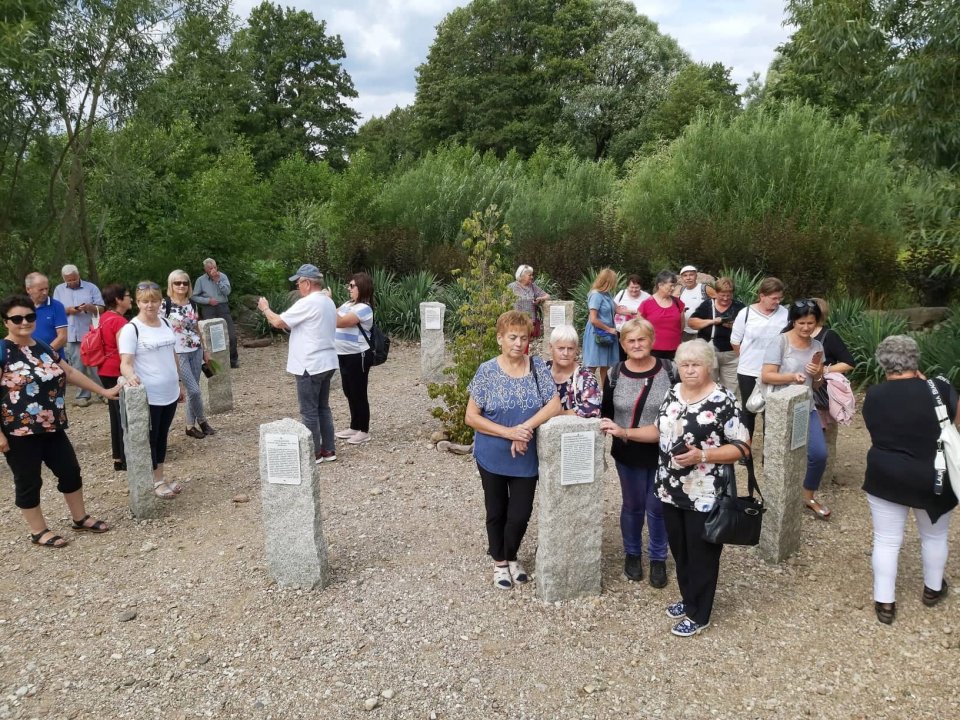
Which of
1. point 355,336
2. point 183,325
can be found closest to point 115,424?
point 183,325

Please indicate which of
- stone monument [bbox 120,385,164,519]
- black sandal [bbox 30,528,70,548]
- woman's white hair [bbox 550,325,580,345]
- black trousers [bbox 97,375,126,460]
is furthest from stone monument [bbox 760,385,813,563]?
black trousers [bbox 97,375,126,460]

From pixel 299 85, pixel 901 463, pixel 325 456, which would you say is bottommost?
pixel 325 456

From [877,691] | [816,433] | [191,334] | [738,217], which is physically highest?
[738,217]

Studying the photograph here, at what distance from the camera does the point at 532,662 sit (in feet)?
12.5

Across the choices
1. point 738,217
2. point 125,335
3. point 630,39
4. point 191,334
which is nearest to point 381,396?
point 191,334

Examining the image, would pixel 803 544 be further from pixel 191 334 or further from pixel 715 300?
pixel 191 334

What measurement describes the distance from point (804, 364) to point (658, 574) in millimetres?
1905

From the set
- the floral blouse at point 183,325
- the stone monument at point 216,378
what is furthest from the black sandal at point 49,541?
the stone monument at point 216,378

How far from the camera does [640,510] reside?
14.5 ft

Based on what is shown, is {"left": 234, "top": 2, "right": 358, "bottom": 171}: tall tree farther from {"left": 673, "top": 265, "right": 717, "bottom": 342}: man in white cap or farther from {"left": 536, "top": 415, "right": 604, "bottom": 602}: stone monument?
{"left": 536, "top": 415, "right": 604, "bottom": 602}: stone monument

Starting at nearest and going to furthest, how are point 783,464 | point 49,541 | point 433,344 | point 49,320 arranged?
1. point 783,464
2. point 49,541
3. point 49,320
4. point 433,344

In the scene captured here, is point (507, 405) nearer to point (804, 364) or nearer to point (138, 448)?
point (804, 364)

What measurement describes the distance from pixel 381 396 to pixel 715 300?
4.20 meters

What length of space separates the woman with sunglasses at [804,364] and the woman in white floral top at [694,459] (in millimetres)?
1695
